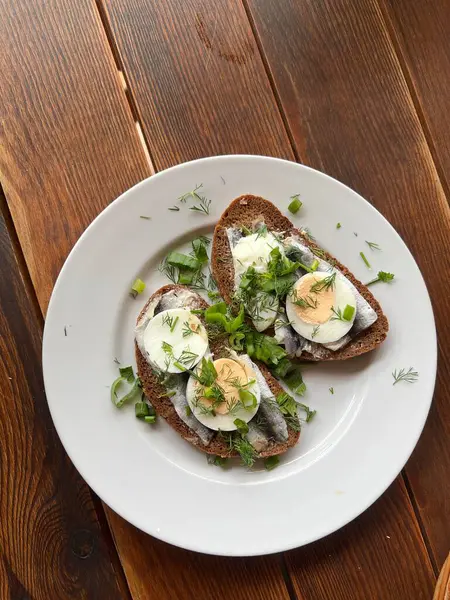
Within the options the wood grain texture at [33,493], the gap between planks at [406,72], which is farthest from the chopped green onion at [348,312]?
the wood grain texture at [33,493]

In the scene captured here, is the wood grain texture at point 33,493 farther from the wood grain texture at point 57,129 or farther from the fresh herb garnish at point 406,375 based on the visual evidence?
the fresh herb garnish at point 406,375

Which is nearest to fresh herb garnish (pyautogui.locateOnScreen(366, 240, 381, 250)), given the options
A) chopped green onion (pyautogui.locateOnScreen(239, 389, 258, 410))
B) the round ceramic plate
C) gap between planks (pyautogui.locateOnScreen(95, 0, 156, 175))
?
the round ceramic plate

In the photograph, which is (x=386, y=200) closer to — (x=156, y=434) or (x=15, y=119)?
(x=156, y=434)

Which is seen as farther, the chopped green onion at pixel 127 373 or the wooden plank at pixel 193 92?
the wooden plank at pixel 193 92

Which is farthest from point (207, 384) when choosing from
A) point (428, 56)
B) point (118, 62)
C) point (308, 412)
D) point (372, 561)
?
point (428, 56)

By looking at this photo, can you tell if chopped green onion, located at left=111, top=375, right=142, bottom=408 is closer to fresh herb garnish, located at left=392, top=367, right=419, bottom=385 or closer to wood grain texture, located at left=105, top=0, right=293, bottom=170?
wood grain texture, located at left=105, top=0, right=293, bottom=170

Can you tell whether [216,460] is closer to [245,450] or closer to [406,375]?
[245,450]

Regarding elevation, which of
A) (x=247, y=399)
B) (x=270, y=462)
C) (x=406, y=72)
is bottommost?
(x=270, y=462)
